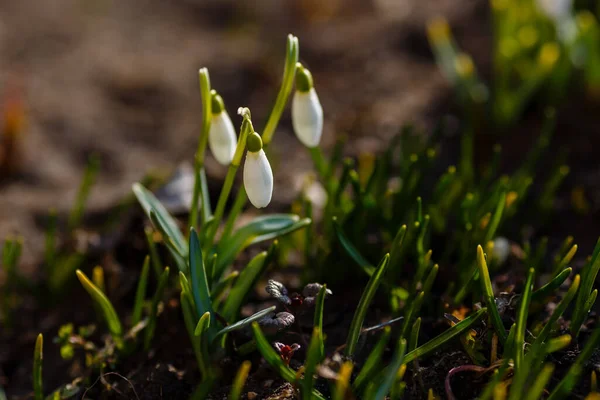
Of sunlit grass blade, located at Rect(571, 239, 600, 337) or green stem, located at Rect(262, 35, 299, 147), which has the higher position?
green stem, located at Rect(262, 35, 299, 147)

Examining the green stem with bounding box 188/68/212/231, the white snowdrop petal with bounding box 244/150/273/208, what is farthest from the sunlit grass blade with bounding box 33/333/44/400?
the white snowdrop petal with bounding box 244/150/273/208

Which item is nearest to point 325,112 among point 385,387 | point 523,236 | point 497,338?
point 523,236

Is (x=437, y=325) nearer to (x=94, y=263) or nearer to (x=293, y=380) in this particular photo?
(x=293, y=380)

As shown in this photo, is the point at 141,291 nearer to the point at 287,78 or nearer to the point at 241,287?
the point at 241,287

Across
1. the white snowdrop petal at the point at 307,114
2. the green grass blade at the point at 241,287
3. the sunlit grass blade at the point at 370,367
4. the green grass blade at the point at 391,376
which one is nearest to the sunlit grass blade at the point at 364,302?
the sunlit grass blade at the point at 370,367

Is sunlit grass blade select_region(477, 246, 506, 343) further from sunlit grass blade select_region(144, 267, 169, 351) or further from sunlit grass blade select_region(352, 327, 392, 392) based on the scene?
sunlit grass blade select_region(144, 267, 169, 351)

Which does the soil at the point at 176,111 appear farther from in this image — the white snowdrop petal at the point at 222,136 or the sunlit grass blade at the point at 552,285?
the white snowdrop petal at the point at 222,136

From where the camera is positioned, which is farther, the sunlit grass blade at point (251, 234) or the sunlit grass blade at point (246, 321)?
the sunlit grass blade at point (251, 234)
